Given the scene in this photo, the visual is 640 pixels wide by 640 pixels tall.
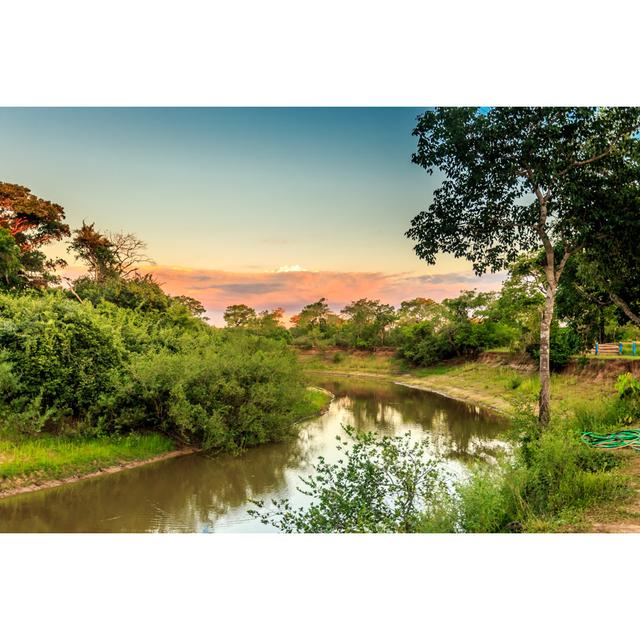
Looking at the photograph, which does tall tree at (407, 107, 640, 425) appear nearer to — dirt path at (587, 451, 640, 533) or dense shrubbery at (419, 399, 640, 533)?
dense shrubbery at (419, 399, 640, 533)

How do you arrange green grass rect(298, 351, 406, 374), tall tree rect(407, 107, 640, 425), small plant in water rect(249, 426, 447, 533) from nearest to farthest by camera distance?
small plant in water rect(249, 426, 447, 533), tall tree rect(407, 107, 640, 425), green grass rect(298, 351, 406, 374)

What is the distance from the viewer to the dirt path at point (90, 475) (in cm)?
587

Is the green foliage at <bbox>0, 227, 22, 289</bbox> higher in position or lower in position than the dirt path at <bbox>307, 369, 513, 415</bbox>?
higher

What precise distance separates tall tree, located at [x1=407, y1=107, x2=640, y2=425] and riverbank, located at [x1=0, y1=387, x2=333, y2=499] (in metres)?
5.21

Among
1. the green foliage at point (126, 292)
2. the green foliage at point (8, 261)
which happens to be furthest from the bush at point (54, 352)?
the green foliage at point (126, 292)

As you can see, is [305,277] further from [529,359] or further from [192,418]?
[529,359]

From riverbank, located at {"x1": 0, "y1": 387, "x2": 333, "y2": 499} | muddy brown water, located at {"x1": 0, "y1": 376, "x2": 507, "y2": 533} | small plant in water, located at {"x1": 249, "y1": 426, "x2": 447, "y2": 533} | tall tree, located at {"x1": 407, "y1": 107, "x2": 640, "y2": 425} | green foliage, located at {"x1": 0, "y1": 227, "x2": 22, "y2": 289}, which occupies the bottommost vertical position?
muddy brown water, located at {"x1": 0, "y1": 376, "x2": 507, "y2": 533}

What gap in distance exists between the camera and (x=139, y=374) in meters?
7.95

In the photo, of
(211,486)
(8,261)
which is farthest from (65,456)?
(8,261)

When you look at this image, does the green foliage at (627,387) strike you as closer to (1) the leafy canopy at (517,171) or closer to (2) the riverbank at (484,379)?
(2) the riverbank at (484,379)

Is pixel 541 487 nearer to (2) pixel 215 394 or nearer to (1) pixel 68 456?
(2) pixel 215 394

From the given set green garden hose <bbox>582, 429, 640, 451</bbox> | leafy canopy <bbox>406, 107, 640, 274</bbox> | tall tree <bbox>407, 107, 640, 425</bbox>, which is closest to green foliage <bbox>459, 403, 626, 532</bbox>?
green garden hose <bbox>582, 429, 640, 451</bbox>

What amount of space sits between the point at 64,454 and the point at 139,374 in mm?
1640

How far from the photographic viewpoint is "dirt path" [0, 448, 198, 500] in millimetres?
5867
